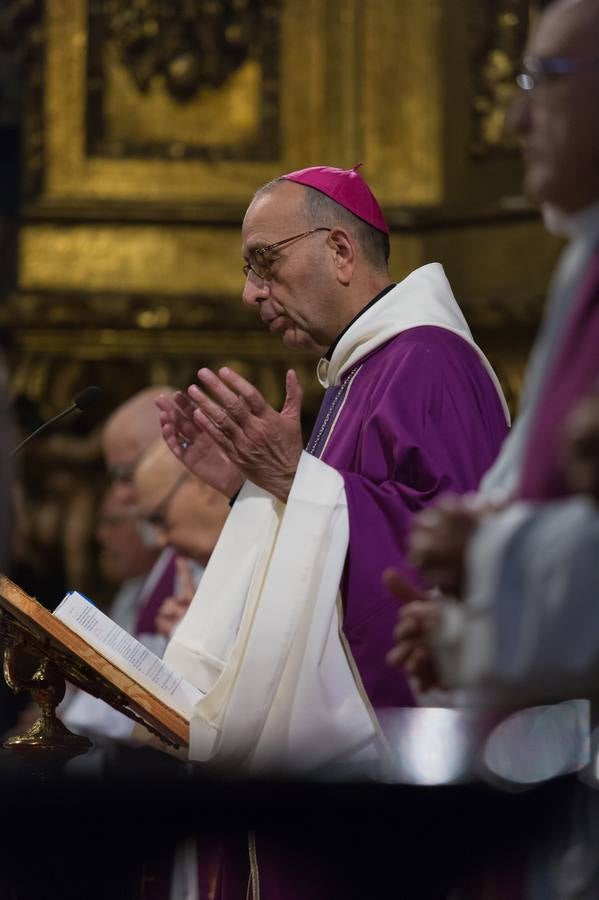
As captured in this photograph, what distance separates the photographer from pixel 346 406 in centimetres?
468

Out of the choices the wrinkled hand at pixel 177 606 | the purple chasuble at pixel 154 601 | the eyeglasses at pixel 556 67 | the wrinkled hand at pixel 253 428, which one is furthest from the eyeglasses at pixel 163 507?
the eyeglasses at pixel 556 67

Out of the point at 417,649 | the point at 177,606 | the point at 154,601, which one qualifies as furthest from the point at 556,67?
the point at 154,601

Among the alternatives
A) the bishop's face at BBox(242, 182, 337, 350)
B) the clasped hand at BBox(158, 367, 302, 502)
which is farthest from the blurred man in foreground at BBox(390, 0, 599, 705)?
the bishop's face at BBox(242, 182, 337, 350)

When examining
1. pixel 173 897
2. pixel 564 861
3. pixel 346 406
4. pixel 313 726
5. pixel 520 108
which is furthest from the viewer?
pixel 346 406

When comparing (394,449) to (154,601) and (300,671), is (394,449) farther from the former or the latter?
(154,601)

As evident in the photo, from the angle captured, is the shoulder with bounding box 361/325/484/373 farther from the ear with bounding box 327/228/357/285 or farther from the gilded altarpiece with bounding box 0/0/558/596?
the gilded altarpiece with bounding box 0/0/558/596

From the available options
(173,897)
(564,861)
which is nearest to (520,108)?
(564,861)

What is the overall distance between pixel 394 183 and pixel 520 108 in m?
5.30

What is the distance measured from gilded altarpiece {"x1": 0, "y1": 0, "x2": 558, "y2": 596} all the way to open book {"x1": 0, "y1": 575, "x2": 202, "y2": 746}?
12.2 feet

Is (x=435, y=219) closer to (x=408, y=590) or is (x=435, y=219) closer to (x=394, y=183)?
(x=394, y=183)

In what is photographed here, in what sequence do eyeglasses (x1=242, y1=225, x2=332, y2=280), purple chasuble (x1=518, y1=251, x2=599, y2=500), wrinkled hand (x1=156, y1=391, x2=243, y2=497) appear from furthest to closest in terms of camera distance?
eyeglasses (x1=242, y1=225, x2=332, y2=280) < wrinkled hand (x1=156, y1=391, x2=243, y2=497) < purple chasuble (x1=518, y1=251, x2=599, y2=500)

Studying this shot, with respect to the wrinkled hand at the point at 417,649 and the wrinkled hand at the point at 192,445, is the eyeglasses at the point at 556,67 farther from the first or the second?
the wrinkled hand at the point at 192,445

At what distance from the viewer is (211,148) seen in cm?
808

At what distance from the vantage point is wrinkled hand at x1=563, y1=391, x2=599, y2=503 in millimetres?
2383
